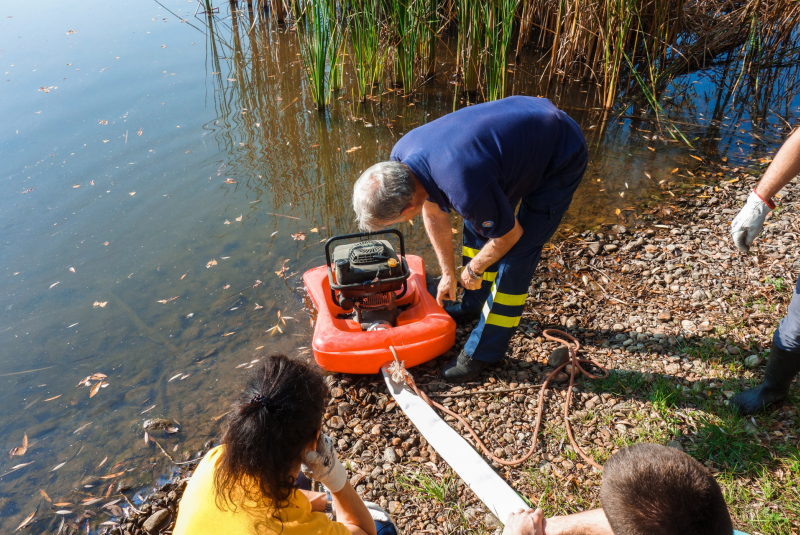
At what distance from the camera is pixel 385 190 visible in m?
2.32

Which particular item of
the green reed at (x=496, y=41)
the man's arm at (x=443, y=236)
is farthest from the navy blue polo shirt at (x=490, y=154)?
the green reed at (x=496, y=41)

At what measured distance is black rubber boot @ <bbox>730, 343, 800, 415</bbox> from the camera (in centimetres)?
240

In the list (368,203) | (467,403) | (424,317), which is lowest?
(467,403)

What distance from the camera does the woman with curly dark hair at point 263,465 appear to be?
1386 millimetres

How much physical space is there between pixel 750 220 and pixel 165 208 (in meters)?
4.65

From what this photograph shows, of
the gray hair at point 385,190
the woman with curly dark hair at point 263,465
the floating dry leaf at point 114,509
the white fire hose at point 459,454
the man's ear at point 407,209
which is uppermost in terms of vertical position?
the gray hair at point 385,190

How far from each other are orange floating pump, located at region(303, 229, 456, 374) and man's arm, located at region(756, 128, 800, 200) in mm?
1686

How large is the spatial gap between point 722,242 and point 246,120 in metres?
5.11

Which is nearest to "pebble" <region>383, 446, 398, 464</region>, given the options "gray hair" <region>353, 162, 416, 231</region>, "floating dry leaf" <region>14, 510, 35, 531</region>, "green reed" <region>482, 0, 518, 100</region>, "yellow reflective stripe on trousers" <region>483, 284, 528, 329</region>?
"yellow reflective stripe on trousers" <region>483, 284, 528, 329</region>

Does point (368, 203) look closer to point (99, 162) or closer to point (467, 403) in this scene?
point (467, 403)

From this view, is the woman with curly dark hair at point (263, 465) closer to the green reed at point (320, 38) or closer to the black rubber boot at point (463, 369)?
the black rubber boot at point (463, 369)

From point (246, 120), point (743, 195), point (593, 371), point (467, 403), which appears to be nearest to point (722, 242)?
point (743, 195)

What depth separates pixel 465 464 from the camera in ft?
8.12

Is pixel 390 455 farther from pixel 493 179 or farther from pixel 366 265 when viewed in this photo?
pixel 493 179
